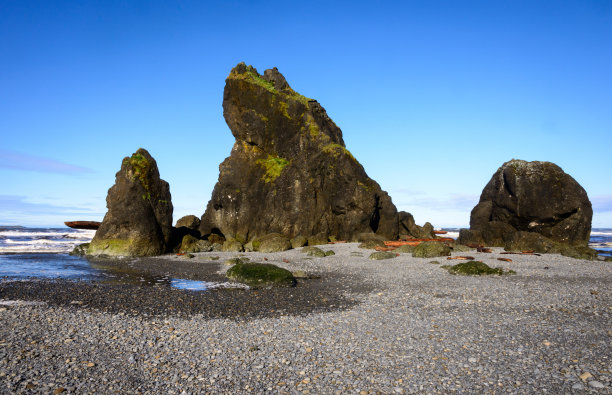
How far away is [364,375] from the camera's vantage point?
7027mm

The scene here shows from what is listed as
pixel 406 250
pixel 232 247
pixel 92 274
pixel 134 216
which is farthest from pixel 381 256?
pixel 134 216

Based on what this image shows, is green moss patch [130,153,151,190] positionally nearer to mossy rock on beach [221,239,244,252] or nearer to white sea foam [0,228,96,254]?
mossy rock on beach [221,239,244,252]

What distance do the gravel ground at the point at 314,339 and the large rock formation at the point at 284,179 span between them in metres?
21.2

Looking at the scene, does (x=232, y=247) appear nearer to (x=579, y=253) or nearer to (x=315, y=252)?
(x=315, y=252)

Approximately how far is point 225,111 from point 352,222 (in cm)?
1841

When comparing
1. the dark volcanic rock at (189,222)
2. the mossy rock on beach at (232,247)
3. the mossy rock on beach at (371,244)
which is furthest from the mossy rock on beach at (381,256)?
the dark volcanic rock at (189,222)

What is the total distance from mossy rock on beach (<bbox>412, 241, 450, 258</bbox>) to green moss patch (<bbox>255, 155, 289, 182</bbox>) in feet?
57.3

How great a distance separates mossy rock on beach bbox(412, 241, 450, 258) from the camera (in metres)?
24.4

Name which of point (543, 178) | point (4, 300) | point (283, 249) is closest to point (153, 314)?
point (4, 300)

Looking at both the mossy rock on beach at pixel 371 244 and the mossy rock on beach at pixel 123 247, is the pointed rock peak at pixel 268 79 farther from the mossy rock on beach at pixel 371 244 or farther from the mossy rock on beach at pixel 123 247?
the mossy rock on beach at pixel 123 247

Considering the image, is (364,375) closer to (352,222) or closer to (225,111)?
(352,222)

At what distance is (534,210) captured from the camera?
3023 centimetres

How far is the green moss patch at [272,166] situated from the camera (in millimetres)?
38653

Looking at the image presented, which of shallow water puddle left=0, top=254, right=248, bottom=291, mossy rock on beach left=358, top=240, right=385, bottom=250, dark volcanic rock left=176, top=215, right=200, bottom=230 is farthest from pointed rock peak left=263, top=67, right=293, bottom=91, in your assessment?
shallow water puddle left=0, top=254, right=248, bottom=291
